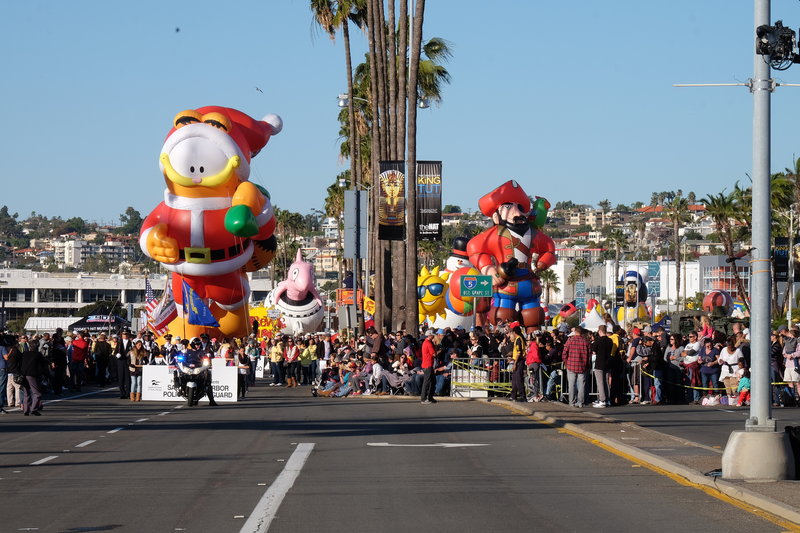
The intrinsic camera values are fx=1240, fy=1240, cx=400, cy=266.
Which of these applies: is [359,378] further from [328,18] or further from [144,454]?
[328,18]

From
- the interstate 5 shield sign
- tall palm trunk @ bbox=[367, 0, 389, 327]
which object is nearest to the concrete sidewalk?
the interstate 5 shield sign

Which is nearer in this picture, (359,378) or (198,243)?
(359,378)

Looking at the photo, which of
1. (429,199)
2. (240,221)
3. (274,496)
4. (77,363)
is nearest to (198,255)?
(240,221)

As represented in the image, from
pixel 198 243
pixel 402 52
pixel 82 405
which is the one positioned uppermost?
pixel 402 52

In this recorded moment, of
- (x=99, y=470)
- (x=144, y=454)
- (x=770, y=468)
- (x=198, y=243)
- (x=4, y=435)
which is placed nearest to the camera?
(x=770, y=468)

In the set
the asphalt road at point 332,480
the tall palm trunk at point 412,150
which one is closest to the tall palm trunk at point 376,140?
the tall palm trunk at point 412,150

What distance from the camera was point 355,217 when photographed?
4572 centimetres

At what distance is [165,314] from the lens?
4509 cm

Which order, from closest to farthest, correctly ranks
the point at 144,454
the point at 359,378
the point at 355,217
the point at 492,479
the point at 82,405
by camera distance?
the point at 492,479
the point at 144,454
the point at 82,405
the point at 359,378
the point at 355,217

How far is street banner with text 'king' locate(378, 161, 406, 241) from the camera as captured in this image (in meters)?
40.0

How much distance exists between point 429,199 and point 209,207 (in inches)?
291

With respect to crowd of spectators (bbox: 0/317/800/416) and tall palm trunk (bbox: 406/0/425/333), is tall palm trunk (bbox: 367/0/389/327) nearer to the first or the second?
tall palm trunk (bbox: 406/0/425/333)

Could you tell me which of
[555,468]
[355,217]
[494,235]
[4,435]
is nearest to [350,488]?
[555,468]

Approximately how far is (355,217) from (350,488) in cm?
3281
